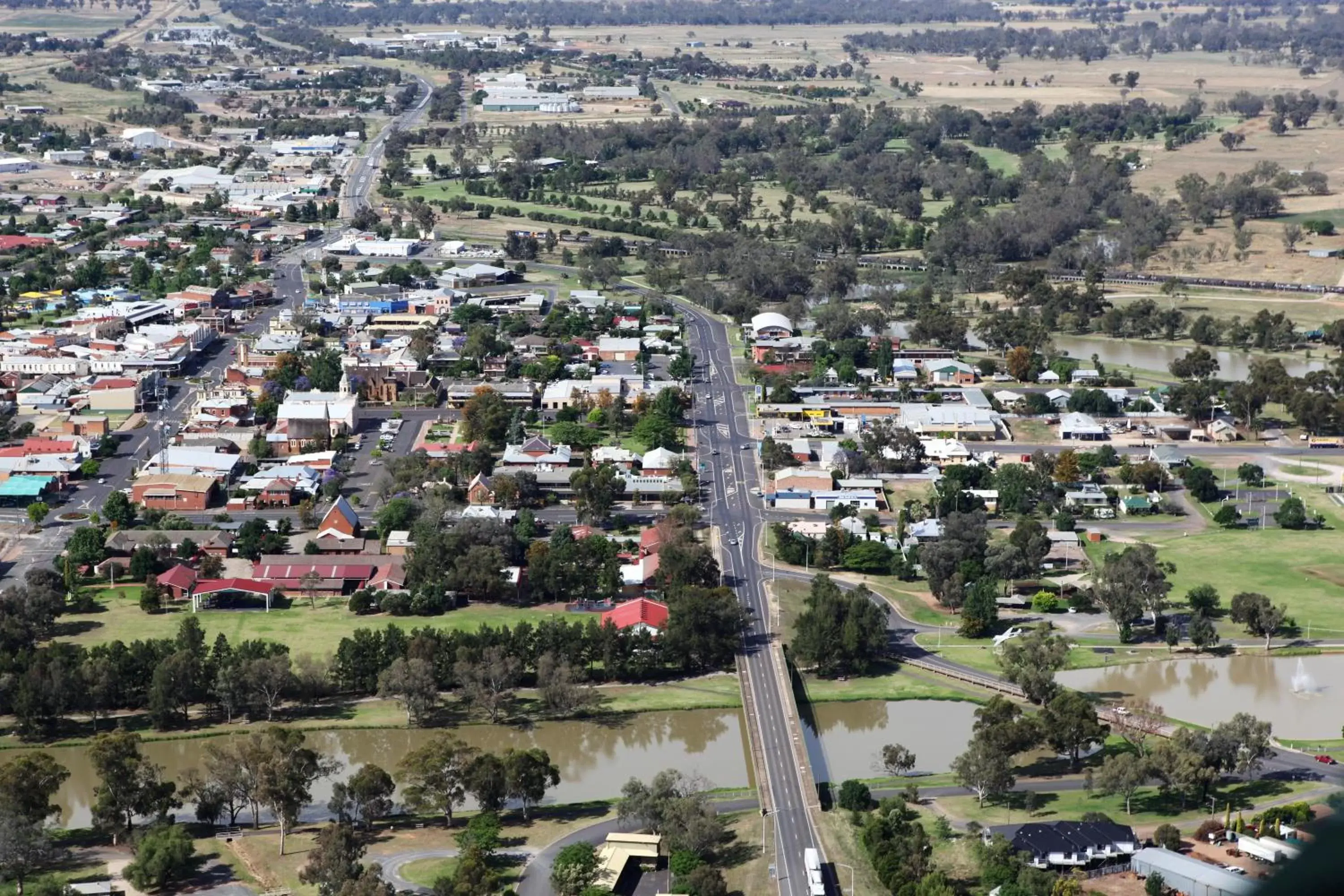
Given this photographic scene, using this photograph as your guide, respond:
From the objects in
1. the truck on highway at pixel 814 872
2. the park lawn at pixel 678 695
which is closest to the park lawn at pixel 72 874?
the park lawn at pixel 678 695

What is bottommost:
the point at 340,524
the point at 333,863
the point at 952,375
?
the point at 340,524

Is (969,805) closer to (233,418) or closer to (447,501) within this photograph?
(447,501)

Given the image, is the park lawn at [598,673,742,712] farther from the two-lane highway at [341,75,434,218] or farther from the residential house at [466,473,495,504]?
the two-lane highway at [341,75,434,218]

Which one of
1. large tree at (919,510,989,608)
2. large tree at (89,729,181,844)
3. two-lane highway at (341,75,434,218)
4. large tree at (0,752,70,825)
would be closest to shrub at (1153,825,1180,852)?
large tree at (919,510,989,608)

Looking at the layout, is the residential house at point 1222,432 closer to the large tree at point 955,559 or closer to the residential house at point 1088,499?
the residential house at point 1088,499

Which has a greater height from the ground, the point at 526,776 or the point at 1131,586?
the point at 1131,586

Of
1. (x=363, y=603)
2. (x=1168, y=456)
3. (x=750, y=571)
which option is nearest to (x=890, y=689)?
(x=750, y=571)

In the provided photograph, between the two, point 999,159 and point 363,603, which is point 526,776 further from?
point 999,159
